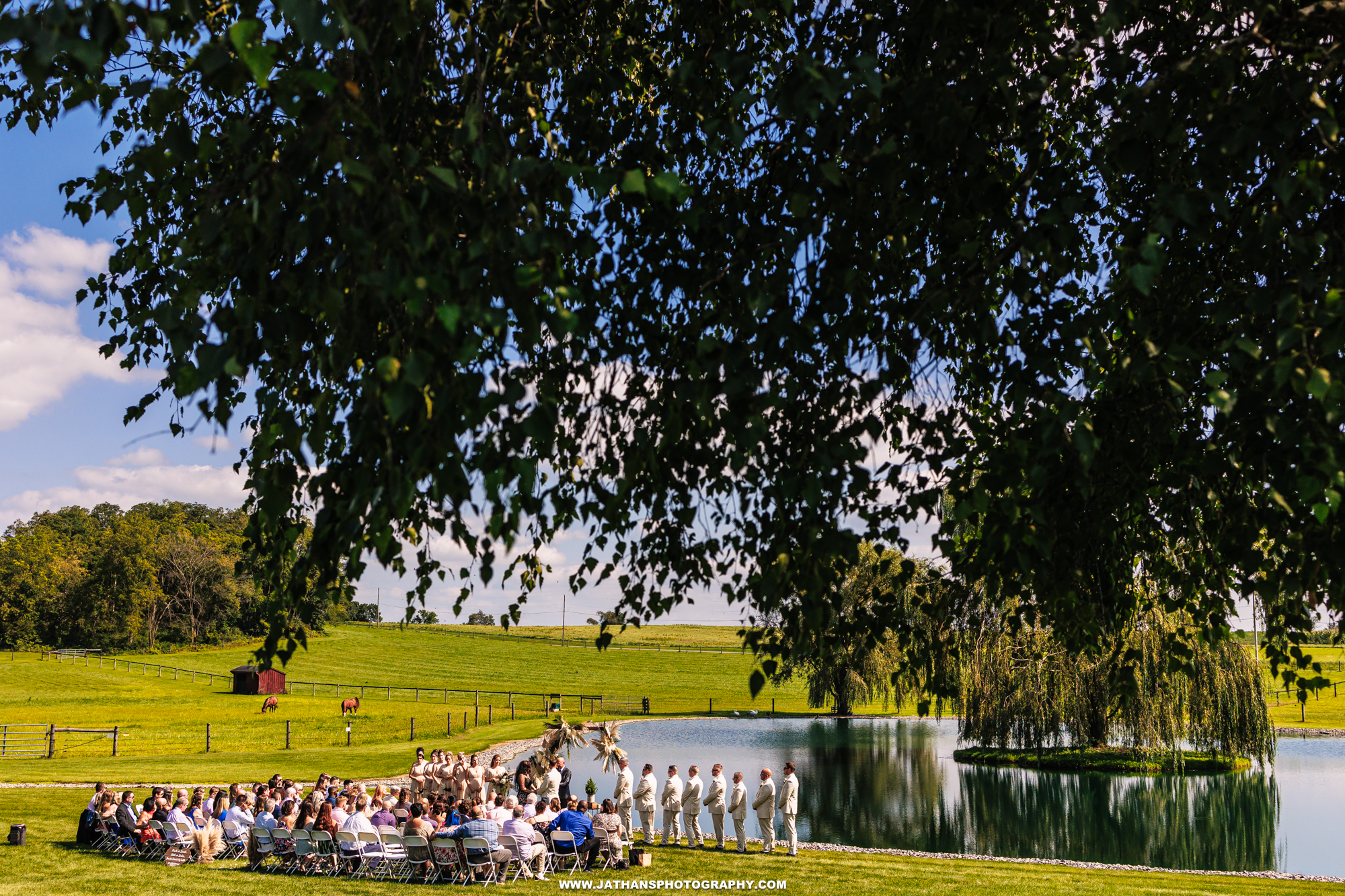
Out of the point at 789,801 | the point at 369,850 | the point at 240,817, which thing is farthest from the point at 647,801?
the point at 240,817

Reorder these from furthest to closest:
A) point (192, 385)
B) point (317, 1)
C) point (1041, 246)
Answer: point (1041, 246)
point (192, 385)
point (317, 1)

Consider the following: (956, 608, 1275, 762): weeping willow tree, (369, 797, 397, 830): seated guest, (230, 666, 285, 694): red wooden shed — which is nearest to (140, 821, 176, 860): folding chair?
(369, 797, 397, 830): seated guest

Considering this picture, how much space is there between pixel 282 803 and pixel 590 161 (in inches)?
599

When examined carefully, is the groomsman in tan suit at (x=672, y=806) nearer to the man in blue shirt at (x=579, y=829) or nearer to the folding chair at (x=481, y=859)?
the man in blue shirt at (x=579, y=829)

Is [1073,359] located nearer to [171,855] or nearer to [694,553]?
[694,553]

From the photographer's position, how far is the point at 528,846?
1528cm

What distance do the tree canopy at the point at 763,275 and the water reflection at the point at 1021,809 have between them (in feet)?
57.4

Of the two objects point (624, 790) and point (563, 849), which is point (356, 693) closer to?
point (624, 790)

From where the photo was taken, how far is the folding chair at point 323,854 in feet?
52.0

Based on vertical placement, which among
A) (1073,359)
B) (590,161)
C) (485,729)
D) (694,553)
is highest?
(590,161)

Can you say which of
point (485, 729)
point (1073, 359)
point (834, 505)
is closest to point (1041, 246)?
point (1073, 359)

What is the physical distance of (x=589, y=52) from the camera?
19.9 ft

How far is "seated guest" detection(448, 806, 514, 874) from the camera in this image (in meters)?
14.8

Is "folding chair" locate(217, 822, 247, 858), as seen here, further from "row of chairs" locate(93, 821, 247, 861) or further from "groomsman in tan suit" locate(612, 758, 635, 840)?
"groomsman in tan suit" locate(612, 758, 635, 840)
